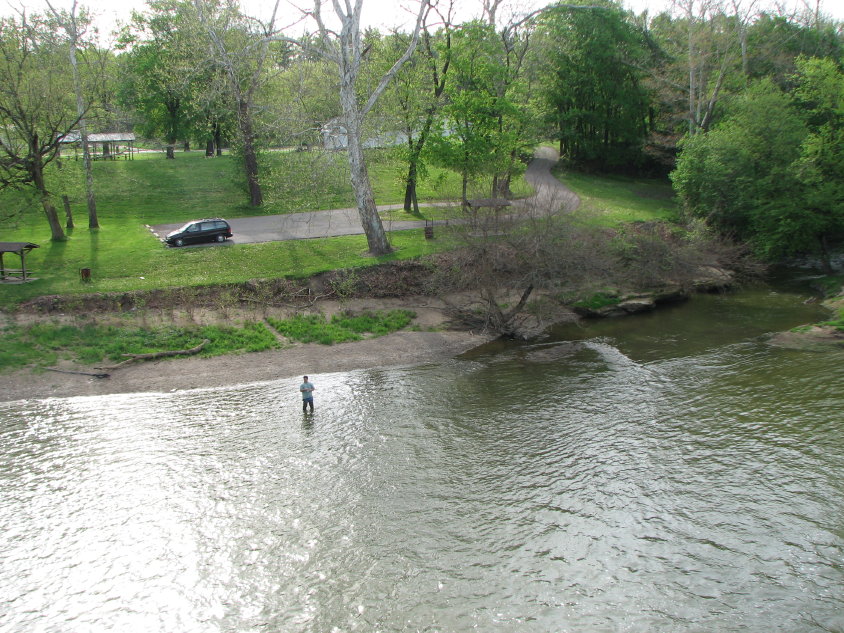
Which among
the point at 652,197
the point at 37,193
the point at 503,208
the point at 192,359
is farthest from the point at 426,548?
the point at 652,197

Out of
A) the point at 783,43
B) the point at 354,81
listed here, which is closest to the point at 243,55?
the point at 354,81

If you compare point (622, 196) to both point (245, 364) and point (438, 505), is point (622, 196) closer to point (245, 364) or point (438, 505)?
point (245, 364)

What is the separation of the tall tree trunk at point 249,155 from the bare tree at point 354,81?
27.3ft

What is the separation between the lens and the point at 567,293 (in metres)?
27.9

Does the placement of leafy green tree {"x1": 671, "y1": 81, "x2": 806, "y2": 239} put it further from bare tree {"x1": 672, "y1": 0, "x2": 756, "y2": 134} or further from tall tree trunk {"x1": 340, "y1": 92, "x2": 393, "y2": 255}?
tall tree trunk {"x1": 340, "y1": 92, "x2": 393, "y2": 255}

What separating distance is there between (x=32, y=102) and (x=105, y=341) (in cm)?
1511

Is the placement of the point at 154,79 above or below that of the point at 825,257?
above

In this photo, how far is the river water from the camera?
1221 cm

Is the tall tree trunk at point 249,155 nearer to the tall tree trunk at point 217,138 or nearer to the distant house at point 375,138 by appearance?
the distant house at point 375,138

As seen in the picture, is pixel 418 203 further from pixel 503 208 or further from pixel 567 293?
pixel 567 293

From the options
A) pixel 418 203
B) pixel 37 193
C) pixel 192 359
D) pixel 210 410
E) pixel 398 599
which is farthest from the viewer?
pixel 418 203

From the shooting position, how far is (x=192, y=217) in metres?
43.6

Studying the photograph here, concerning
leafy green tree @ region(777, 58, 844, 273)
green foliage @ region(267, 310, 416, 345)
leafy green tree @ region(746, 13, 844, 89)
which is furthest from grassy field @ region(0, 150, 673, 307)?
leafy green tree @ region(746, 13, 844, 89)

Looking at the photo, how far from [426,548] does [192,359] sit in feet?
47.7
